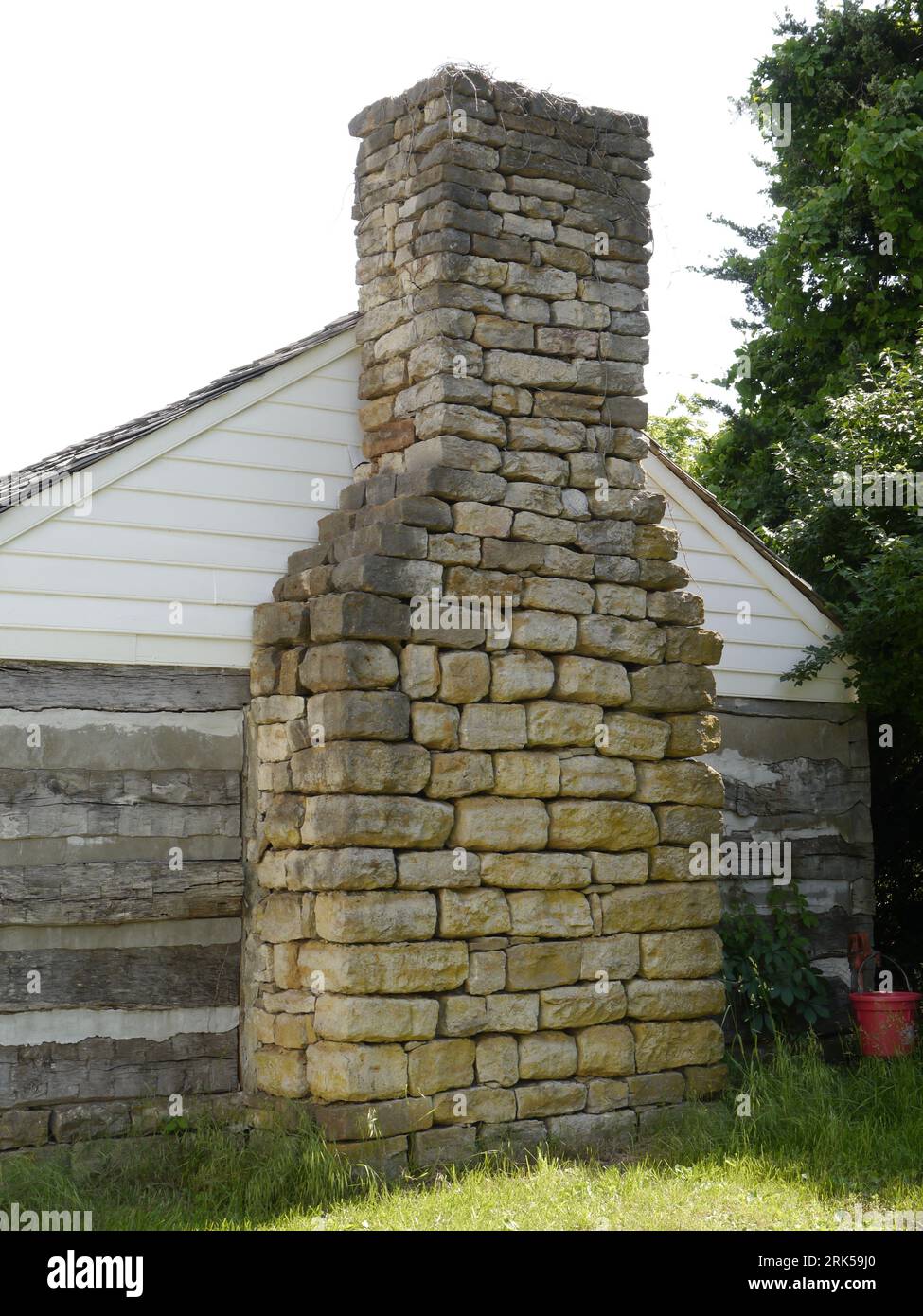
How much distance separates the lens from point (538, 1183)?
19.9 feet

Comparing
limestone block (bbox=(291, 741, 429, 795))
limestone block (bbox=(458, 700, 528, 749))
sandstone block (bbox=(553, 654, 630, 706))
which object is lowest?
limestone block (bbox=(291, 741, 429, 795))

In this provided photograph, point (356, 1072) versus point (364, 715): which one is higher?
point (364, 715)

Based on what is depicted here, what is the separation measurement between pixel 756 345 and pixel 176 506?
25.7ft

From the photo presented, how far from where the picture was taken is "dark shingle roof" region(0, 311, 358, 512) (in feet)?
22.1

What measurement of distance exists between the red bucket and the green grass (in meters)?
1.07

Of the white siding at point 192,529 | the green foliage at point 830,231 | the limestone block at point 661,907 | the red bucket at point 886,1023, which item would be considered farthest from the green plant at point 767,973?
the green foliage at point 830,231

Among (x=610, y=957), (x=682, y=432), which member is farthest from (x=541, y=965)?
(x=682, y=432)

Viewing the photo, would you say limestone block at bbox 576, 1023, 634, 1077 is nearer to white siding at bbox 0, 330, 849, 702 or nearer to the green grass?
the green grass

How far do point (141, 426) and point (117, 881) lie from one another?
238 centimetres

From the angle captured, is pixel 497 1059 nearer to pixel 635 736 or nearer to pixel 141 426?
pixel 635 736

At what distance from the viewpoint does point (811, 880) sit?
28.8 ft

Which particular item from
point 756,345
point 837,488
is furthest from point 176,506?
point 756,345

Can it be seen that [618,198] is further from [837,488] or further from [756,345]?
[756,345]

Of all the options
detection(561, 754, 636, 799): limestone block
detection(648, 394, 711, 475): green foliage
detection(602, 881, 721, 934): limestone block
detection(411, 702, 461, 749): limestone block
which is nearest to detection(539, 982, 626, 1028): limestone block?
detection(602, 881, 721, 934): limestone block
